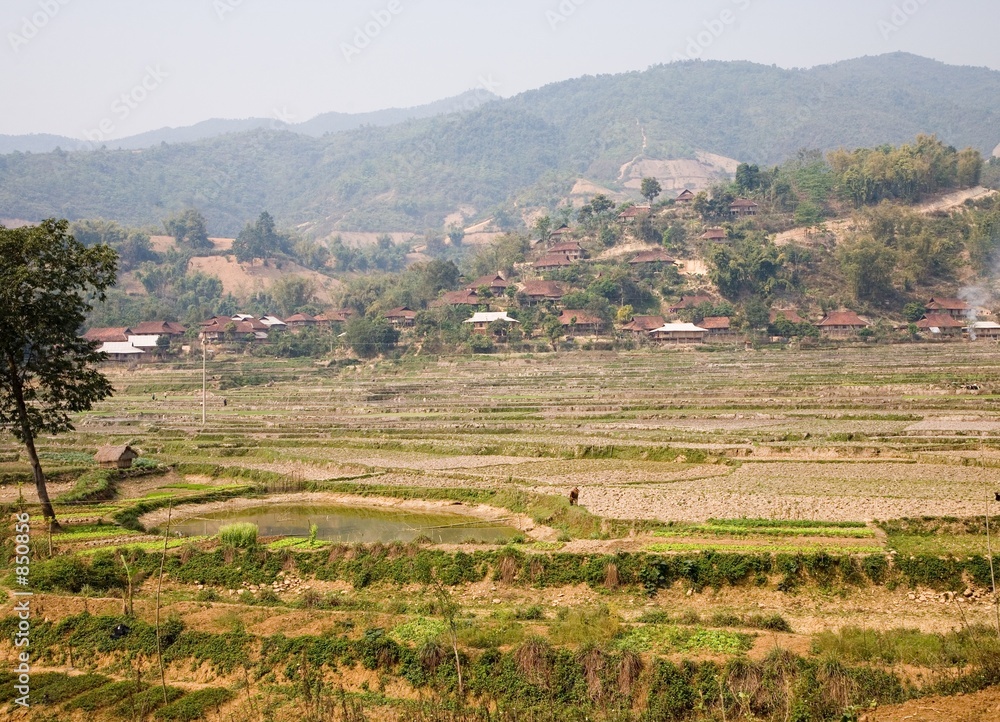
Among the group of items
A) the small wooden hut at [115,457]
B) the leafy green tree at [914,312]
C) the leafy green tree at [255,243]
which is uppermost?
the leafy green tree at [255,243]

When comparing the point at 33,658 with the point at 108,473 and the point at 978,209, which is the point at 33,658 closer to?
the point at 108,473

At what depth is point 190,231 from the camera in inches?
5153

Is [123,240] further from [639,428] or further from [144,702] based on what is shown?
[144,702]

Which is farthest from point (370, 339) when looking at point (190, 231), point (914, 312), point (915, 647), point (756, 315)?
point (190, 231)

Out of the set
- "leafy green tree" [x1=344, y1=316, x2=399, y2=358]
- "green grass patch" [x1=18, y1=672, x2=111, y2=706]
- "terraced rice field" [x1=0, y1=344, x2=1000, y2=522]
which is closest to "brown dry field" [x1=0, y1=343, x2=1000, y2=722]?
"terraced rice field" [x1=0, y1=344, x2=1000, y2=522]

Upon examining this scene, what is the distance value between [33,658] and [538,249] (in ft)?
279

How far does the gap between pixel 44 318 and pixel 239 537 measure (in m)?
7.33

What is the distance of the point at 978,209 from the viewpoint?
8738 centimetres

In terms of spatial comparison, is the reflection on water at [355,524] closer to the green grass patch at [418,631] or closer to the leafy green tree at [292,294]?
the green grass patch at [418,631]

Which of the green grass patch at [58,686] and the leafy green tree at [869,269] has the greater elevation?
the leafy green tree at [869,269]

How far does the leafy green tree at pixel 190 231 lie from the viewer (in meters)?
131

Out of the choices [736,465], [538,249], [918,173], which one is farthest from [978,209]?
[736,465]

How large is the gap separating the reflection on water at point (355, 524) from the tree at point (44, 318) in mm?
4487

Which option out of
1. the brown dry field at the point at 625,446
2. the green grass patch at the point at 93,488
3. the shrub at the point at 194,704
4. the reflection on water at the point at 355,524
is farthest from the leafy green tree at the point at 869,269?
the shrub at the point at 194,704
